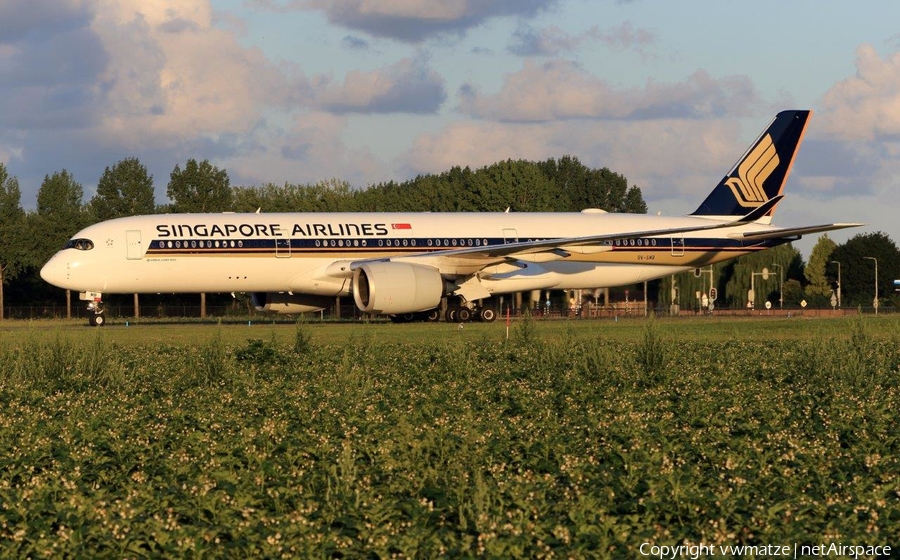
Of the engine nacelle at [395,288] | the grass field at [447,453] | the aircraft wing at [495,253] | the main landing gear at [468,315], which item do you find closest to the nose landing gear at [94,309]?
the aircraft wing at [495,253]

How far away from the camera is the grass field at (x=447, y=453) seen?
8445 millimetres

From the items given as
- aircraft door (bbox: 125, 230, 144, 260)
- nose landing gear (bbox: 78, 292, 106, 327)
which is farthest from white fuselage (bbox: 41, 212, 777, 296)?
nose landing gear (bbox: 78, 292, 106, 327)

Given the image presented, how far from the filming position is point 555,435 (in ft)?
42.2

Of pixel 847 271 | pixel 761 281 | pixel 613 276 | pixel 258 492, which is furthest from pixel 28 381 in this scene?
pixel 847 271

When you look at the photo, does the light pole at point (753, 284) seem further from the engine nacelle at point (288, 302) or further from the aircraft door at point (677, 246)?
the engine nacelle at point (288, 302)

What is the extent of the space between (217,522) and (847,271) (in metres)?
97.8

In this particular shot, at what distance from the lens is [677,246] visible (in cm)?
4244

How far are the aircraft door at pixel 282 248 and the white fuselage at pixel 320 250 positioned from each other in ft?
0.10

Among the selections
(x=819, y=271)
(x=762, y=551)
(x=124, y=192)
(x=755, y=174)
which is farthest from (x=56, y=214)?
(x=762, y=551)

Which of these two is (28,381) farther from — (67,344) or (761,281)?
(761,281)

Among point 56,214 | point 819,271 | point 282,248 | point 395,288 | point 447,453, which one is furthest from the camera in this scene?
point 819,271

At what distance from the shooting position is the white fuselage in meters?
36.5

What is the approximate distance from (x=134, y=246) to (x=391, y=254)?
800cm

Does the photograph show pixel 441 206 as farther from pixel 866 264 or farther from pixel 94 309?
pixel 94 309
